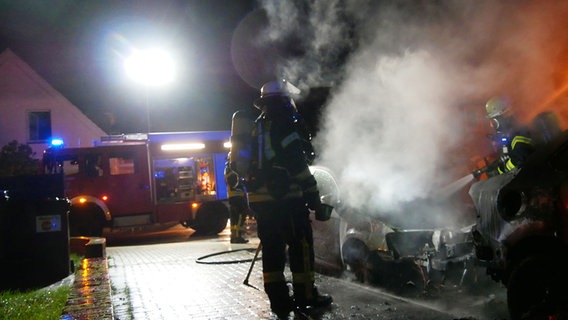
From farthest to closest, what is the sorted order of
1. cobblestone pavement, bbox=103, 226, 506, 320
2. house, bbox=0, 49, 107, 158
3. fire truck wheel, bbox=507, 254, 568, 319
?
house, bbox=0, 49, 107, 158 < cobblestone pavement, bbox=103, 226, 506, 320 < fire truck wheel, bbox=507, 254, 568, 319

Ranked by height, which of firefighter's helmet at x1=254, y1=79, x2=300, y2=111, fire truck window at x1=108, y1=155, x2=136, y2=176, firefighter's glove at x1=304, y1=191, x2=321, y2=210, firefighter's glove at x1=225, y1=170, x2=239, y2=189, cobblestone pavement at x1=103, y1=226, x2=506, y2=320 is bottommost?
cobblestone pavement at x1=103, y1=226, x2=506, y2=320

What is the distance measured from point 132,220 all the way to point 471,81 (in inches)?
394

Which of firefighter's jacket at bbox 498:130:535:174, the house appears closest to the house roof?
the house

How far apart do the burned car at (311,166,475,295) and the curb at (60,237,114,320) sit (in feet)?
9.32

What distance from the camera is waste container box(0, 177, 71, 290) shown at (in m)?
6.73

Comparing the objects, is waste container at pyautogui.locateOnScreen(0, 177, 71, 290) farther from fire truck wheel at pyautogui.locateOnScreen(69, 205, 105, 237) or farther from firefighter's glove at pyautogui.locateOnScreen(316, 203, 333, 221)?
fire truck wheel at pyautogui.locateOnScreen(69, 205, 105, 237)

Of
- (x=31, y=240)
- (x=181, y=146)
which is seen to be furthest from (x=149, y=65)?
(x=31, y=240)

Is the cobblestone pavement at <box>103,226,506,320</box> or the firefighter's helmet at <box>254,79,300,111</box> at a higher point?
the firefighter's helmet at <box>254,79,300,111</box>

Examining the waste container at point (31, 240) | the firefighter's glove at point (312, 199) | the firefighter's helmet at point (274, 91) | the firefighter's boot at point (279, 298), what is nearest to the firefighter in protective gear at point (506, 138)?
the firefighter's glove at point (312, 199)

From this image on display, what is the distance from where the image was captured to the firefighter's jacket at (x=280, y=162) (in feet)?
14.2

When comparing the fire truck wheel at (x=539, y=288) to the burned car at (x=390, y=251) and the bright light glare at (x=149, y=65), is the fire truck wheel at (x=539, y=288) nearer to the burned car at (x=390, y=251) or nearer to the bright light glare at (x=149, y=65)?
the burned car at (x=390, y=251)

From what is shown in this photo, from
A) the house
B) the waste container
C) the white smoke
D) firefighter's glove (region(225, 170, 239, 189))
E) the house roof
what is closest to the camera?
firefighter's glove (region(225, 170, 239, 189))

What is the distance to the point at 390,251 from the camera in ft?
17.4

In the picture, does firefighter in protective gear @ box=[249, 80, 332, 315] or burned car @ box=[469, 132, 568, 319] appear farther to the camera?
firefighter in protective gear @ box=[249, 80, 332, 315]
